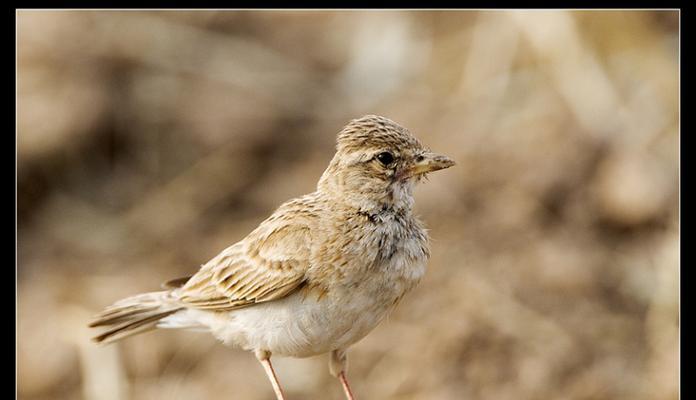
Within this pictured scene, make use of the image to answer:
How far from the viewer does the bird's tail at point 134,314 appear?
6129 mm

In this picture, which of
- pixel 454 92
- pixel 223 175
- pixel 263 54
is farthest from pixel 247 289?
pixel 263 54

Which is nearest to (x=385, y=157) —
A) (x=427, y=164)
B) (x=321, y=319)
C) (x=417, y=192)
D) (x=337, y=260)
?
(x=427, y=164)

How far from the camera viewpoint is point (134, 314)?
20.2 ft

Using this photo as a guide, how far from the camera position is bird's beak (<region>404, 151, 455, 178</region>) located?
5.41m

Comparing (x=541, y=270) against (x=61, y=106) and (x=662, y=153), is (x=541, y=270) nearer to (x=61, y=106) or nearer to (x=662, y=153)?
(x=662, y=153)

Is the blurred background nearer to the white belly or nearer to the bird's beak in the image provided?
the white belly

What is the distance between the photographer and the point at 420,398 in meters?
8.99

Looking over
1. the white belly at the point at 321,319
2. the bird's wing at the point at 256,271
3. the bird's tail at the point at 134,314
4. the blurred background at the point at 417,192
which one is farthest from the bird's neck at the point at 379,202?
the blurred background at the point at 417,192

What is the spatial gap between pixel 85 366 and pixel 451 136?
5355mm

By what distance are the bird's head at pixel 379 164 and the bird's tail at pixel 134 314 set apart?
1.32m

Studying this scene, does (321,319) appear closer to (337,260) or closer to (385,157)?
(337,260)

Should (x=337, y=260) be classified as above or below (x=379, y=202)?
below

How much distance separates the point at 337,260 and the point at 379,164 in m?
0.57

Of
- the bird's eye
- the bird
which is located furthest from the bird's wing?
the bird's eye
